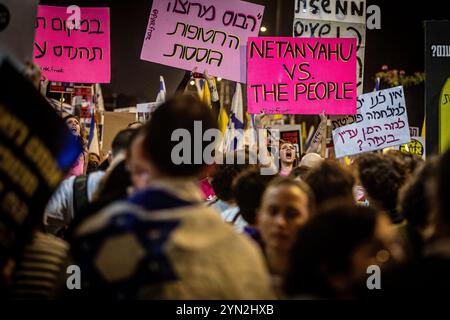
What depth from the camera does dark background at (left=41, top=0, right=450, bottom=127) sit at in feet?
44.9

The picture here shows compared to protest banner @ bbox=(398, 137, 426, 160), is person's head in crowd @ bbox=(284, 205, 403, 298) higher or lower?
lower

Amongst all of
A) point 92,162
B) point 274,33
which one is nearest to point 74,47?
point 92,162

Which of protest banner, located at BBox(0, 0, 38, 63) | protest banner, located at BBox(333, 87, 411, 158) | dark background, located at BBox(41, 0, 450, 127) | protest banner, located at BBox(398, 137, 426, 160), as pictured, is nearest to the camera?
protest banner, located at BBox(0, 0, 38, 63)

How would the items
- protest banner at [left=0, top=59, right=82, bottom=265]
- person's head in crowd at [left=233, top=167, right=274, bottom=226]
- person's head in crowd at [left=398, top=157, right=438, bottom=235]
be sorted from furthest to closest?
person's head in crowd at [left=233, top=167, right=274, bottom=226], person's head in crowd at [left=398, top=157, right=438, bottom=235], protest banner at [left=0, top=59, right=82, bottom=265]

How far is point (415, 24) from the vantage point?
17375mm

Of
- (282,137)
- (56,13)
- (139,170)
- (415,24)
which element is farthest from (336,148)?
(415,24)

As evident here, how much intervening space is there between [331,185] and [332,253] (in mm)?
1511

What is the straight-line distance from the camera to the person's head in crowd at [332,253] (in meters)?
2.21

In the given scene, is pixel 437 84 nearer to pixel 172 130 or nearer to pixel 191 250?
pixel 172 130

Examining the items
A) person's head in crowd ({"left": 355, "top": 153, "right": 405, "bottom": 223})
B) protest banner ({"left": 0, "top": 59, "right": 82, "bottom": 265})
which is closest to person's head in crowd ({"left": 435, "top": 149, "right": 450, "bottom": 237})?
protest banner ({"left": 0, "top": 59, "right": 82, "bottom": 265})

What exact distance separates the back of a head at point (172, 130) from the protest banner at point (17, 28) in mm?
843

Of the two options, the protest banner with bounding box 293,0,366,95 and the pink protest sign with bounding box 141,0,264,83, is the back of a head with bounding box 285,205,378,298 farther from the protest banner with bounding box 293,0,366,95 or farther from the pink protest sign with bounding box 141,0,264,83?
the protest banner with bounding box 293,0,366,95

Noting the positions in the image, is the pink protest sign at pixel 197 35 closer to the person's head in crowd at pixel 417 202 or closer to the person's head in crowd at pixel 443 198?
the person's head in crowd at pixel 417 202

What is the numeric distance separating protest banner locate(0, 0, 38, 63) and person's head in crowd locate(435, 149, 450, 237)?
5.93ft
